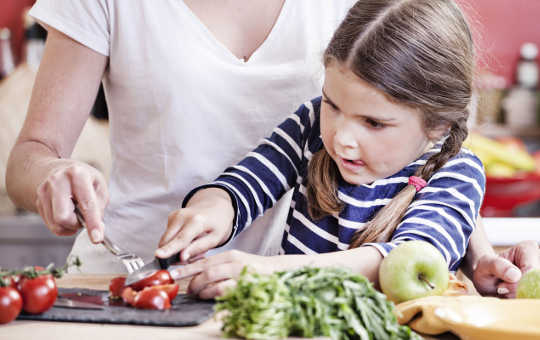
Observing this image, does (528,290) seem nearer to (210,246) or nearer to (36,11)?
(210,246)

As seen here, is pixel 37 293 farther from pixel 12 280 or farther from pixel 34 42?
pixel 34 42

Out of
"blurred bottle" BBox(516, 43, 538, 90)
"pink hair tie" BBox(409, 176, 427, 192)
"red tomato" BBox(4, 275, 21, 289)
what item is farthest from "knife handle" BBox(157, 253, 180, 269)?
"blurred bottle" BBox(516, 43, 538, 90)

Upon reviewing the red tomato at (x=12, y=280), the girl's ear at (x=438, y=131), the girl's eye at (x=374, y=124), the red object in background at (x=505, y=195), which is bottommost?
the red object in background at (x=505, y=195)

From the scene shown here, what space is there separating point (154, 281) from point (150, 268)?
6 cm

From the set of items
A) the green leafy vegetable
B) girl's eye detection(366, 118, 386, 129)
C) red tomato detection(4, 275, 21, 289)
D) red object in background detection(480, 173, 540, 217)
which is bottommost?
red object in background detection(480, 173, 540, 217)

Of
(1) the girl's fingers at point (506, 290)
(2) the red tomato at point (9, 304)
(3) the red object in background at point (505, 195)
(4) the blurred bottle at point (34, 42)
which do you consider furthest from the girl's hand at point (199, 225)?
(4) the blurred bottle at point (34, 42)

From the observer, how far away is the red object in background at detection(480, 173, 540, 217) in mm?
2736

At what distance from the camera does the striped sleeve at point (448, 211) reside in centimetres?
115

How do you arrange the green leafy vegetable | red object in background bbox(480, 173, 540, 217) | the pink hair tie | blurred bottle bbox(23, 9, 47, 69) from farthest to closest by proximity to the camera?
blurred bottle bbox(23, 9, 47, 69) < red object in background bbox(480, 173, 540, 217) < the pink hair tie < the green leafy vegetable

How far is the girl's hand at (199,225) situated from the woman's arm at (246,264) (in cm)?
5

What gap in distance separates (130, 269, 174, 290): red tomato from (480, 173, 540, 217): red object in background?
193 cm

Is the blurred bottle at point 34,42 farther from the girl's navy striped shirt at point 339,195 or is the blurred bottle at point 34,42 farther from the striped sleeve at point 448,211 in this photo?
the striped sleeve at point 448,211

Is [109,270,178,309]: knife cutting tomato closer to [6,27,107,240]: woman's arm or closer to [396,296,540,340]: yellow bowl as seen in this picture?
[6,27,107,240]: woman's arm

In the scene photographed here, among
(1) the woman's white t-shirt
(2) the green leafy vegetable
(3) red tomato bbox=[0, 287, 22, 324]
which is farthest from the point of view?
(1) the woman's white t-shirt
